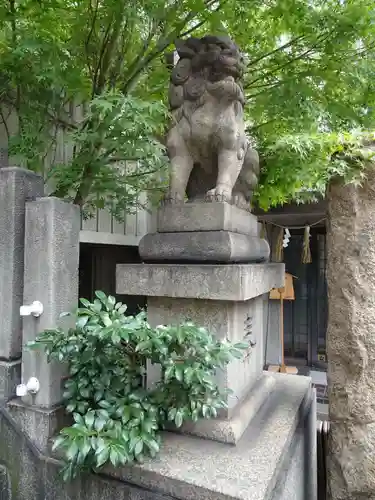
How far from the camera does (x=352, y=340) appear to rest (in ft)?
8.11

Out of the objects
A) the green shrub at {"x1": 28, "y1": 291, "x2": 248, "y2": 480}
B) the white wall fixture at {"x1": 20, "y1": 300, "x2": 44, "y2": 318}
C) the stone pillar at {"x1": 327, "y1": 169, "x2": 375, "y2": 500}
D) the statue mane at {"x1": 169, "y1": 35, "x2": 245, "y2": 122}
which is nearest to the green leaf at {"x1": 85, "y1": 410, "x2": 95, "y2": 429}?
the green shrub at {"x1": 28, "y1": 291, "x2": 248, "y2": 480}

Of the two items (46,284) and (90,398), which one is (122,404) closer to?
(90,398)

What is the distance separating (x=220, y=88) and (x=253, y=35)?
1214 millimetres

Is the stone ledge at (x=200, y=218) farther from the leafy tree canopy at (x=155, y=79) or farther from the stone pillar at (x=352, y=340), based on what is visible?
the stone pillar at (x=352, y=340)

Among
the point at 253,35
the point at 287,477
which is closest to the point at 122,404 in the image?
the point at 287,477

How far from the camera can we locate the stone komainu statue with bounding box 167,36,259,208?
2373 mm

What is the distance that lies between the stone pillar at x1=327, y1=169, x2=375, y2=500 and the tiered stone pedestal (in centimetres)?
35

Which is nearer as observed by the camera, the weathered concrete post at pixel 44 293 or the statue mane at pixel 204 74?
the weathered concrete post at pixel 44 293

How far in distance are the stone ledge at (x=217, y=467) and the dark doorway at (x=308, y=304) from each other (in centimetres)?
480

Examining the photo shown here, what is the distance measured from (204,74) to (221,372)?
80.4 inches

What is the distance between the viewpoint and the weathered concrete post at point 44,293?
2.09 metres

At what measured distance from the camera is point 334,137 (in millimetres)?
2586

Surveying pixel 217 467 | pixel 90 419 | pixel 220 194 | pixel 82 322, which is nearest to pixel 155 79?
pixel 220 194

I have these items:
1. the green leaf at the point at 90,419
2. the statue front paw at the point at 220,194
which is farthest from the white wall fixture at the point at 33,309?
the statue front paw at the point at 220,194
